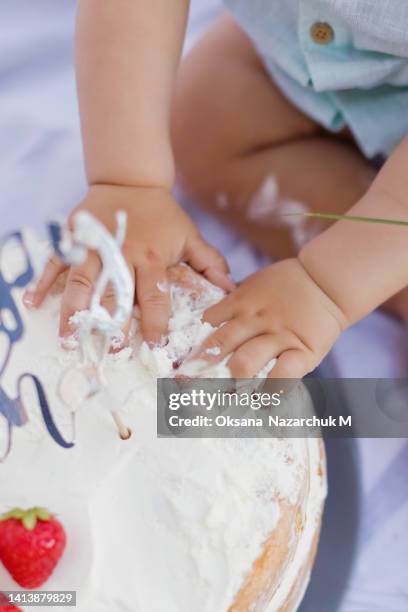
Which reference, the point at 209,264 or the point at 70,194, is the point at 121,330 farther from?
the point at 70,194

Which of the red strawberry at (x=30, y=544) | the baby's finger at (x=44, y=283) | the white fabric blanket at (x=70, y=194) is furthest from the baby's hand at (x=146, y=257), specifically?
the white fabric blanket at (x=70, y=194)

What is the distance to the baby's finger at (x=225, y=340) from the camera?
66 centimetres

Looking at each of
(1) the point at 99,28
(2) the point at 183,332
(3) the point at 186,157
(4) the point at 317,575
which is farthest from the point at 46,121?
(4) the point at 317,575

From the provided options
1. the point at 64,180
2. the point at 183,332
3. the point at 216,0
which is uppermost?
the point at 216,0

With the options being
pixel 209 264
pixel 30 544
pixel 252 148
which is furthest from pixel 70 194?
pixel 30 544

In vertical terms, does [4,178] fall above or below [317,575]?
above

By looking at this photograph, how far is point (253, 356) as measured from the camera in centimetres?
67

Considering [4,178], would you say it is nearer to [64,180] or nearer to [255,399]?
[64,180]

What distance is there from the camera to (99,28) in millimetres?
794

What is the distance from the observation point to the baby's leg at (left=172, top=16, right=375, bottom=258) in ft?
3.27

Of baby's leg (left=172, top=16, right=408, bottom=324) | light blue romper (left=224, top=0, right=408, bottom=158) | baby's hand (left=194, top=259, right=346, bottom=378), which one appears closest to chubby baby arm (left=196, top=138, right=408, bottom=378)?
baby's hand (left=194, top=259, right=346, bottom=378)

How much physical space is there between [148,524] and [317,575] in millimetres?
322

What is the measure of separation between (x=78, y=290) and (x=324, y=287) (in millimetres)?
227

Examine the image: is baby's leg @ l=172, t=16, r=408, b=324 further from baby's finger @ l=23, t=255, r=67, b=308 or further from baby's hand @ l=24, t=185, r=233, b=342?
baby's finger @ l=23, t=255, r=67, b=308
